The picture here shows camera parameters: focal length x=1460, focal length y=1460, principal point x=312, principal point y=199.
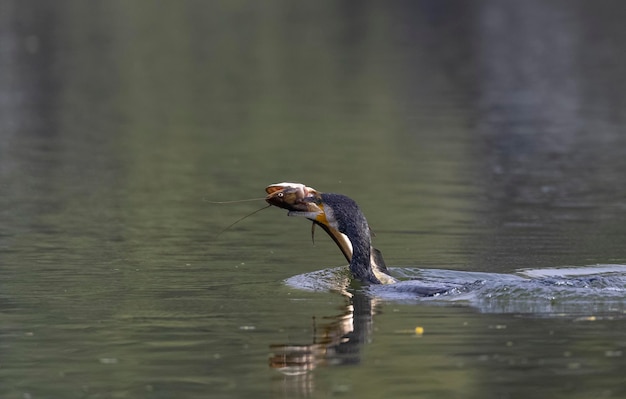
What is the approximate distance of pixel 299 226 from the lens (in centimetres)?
1814

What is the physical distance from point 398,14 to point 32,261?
69020 millimetres

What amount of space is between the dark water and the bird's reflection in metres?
0.03

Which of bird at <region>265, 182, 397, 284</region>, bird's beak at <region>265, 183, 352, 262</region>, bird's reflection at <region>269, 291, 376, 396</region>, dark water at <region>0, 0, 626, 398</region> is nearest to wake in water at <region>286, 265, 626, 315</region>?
dark water at <region>0, 0, 626, 398</region>

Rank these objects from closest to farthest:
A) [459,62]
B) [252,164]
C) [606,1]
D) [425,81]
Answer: [252,164] < [425,81] < [459,62] < [606,1]

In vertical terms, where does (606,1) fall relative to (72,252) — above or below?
above

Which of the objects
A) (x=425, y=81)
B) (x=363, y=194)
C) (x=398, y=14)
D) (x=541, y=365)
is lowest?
(x=541, y=365)

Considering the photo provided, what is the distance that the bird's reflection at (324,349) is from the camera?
32.6ft

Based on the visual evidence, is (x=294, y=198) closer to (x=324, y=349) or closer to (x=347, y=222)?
(x=347, y=222)

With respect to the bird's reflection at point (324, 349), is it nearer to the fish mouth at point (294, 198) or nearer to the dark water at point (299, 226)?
the dark water at point (299, 226)

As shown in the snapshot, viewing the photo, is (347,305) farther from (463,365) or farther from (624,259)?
(624,259)

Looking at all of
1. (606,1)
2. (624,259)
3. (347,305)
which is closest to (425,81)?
(624,259)

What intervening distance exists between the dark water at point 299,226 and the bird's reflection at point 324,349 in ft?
0.09

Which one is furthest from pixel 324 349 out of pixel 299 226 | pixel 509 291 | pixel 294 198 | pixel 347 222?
pixel 299 226

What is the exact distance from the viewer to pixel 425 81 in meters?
42.9
